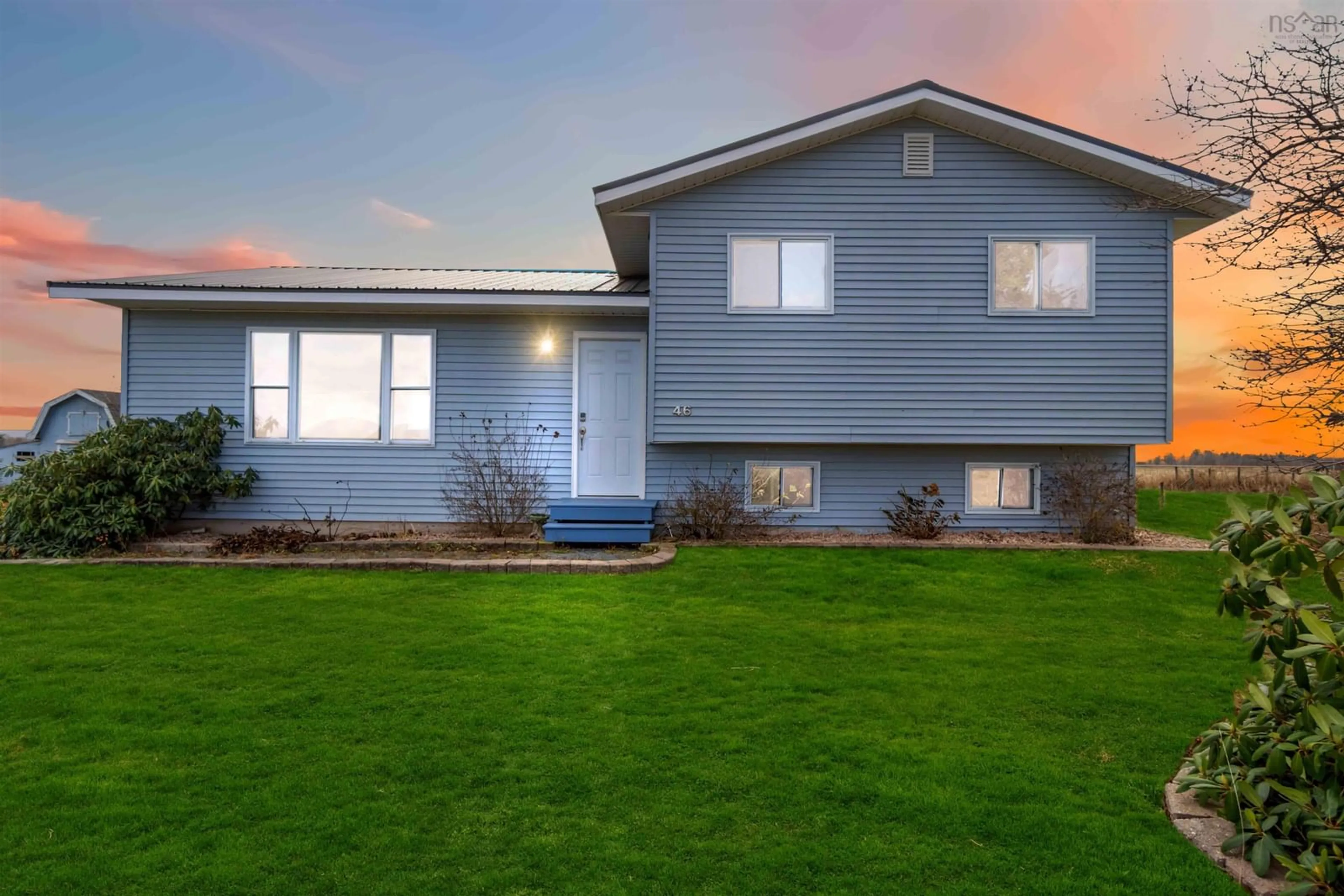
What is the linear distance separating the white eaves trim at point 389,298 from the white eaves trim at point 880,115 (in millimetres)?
1431

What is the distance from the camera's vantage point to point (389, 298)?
10.3 meters

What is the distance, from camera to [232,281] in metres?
Answer: 11.5

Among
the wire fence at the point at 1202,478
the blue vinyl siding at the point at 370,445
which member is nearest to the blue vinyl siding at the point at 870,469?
the blue vinyl siding at the point at 370,445

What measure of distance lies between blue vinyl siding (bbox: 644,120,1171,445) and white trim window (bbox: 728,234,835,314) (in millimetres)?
128

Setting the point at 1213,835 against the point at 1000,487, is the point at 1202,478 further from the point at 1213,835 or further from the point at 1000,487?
the point at 1213,835

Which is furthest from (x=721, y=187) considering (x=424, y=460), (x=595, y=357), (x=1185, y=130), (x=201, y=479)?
(x=201, y=479)

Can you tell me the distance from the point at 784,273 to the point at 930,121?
3012mm

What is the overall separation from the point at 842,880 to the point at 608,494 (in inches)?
338

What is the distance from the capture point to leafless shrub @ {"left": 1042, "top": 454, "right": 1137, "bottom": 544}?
9.89 m

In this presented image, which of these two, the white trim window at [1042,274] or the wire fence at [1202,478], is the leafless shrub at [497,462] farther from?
the wire fence at [1202,478]

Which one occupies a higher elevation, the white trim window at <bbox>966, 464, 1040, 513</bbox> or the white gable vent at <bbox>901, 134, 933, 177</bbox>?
the white gable vent at <bbox>901, 134, 933, 177</bbox>

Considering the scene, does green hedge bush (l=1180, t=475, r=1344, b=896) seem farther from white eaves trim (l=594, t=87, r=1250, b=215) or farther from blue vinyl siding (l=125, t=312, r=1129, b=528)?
blue vinyl siding (l=125, t=312, r=1129, b=528)

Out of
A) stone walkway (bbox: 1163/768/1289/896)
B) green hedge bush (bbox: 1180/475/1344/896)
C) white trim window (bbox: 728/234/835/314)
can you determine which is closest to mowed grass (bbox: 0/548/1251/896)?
stone walkway (bbox: 1163/768/1289/896)

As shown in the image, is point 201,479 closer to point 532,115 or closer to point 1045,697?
point 532,115
